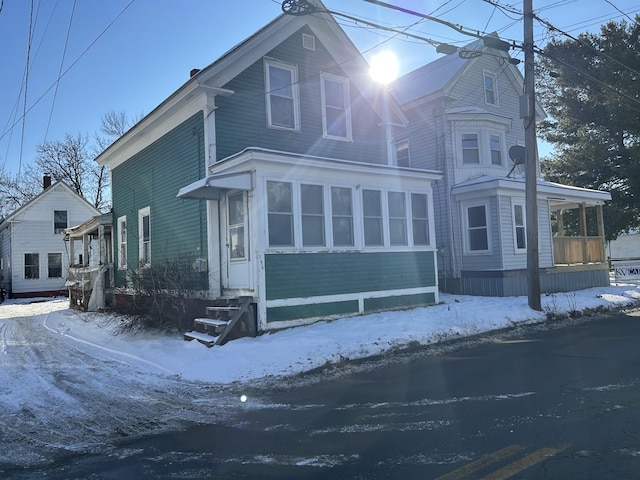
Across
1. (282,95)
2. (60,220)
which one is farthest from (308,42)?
(60,220)

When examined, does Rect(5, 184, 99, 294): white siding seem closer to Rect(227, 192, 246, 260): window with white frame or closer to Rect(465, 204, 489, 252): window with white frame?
Answer: Rect(227, 192, 246, 260): window with white frame

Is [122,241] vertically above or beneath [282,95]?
beneath

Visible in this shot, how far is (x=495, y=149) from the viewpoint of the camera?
67.6 feet

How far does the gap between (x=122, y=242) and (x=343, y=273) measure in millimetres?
9691

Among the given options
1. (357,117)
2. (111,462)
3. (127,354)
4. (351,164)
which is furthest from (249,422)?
(357,117)

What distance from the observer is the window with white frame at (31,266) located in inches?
1218

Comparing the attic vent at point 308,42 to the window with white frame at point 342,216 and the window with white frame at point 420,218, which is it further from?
the window with white frame at point 420,218

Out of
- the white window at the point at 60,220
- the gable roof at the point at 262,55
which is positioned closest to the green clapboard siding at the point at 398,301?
the gable roof at the point at 262,55

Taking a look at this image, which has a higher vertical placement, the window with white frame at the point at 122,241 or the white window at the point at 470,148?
the white window at the point at 470,148

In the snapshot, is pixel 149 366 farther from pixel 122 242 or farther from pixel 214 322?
pixel 122 242

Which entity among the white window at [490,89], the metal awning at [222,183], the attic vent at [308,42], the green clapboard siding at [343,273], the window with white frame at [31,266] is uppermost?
the white window at [490,89]

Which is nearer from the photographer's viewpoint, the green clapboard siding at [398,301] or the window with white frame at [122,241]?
the green clapboard siding at [398,301]

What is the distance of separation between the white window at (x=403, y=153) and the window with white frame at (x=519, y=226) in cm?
497

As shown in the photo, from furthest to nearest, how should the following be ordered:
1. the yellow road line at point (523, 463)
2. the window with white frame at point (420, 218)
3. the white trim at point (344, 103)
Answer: the white trim at point (344, 103), the window with white frame at point (420, 218), the yellow road line at point (523, 463)
